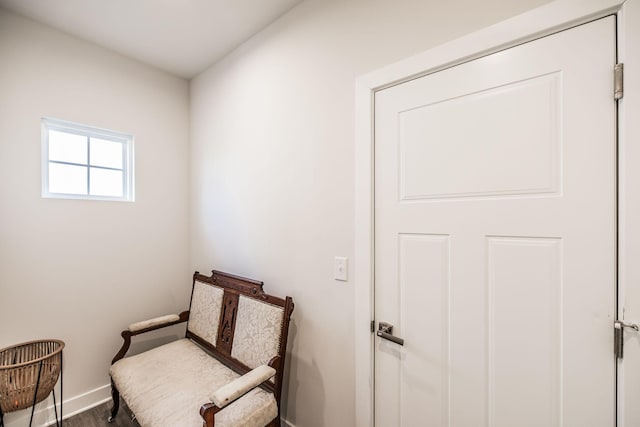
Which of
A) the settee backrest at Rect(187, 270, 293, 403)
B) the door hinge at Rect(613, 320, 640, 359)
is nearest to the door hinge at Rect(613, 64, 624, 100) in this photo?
the door hinge at Rect(613, 320, 640, 359)

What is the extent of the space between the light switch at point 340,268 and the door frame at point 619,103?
15 centimetres

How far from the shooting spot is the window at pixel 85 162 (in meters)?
1.95

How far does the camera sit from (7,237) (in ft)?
5.68

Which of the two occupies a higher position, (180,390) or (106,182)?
(106,182)

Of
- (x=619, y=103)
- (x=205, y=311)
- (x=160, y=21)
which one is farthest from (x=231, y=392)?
(x=160, y=21)

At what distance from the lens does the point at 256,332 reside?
5.39ft

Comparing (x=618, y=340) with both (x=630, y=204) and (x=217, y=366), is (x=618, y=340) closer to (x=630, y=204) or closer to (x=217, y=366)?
(x=630, y=204)

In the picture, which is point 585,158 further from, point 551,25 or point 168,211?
point 168,211

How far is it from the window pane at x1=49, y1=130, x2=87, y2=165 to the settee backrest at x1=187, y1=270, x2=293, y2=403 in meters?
1.33

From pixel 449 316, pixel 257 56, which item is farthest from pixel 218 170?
pixel 449 316

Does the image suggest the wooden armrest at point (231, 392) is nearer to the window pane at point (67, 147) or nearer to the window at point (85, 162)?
the window at point (85, 162)

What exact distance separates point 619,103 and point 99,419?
3.27 m

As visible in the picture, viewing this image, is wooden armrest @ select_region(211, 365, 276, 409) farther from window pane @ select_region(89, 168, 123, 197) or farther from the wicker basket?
window pane @ select_region(89, 168, 123, 197)

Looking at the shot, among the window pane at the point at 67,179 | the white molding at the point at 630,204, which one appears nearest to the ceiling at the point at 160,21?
the window pane at the point at 67,179
